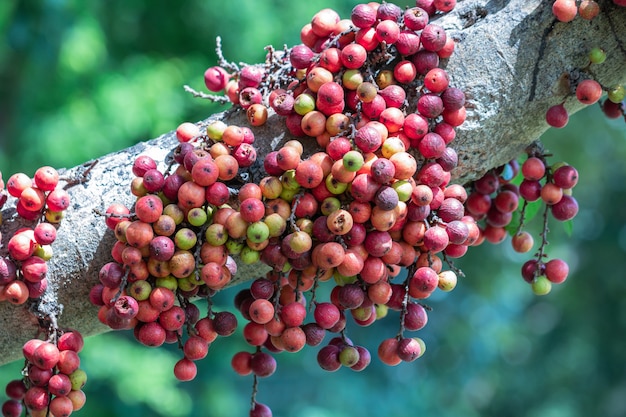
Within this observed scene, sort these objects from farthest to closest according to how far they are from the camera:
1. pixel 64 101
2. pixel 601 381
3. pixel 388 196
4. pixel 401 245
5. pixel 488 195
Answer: pixel 601 381
pixel 64 101
pixel 488 195
pixel 401 245
pixel 388 196

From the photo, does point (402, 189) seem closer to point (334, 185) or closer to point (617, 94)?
point (334, 185)

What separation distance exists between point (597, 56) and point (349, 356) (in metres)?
0.68

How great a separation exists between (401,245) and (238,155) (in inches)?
12.5

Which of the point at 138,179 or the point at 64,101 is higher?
the point at 138,179

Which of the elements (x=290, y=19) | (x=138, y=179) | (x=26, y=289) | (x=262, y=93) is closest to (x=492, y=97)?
(x=262, y=93)

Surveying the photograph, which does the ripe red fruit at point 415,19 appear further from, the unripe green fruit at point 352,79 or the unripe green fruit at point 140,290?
the unripe green fruit at point 140,290

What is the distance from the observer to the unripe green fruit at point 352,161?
3.70 ft

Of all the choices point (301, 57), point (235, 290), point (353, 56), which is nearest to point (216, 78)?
point (301, 57)

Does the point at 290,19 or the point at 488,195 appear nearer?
the point at 488,195

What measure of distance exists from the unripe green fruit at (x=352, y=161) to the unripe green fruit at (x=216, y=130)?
0.23 m

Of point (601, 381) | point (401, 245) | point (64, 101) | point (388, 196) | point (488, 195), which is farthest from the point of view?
point (601, 381)

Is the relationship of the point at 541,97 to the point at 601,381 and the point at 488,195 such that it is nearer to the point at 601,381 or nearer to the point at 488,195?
the point at 488,195

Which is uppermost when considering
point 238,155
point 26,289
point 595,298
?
point 238,155

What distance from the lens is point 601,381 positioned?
801 centimetres
